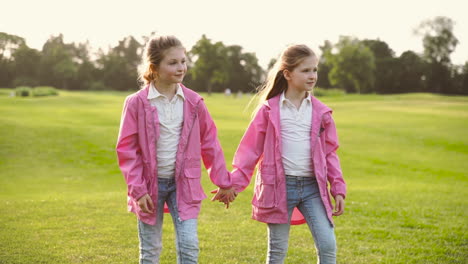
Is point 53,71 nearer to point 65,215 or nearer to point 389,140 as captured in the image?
point 389,140

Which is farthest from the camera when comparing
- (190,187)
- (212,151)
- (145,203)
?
(212,151)

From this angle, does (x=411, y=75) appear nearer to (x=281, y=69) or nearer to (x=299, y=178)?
(x=281, y=69)

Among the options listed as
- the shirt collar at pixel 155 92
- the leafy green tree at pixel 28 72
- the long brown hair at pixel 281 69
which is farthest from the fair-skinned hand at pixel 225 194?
the leafy green tree at pixel 28 72

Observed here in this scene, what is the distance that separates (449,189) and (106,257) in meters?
8.41

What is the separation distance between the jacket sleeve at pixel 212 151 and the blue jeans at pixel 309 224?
1.68 ft

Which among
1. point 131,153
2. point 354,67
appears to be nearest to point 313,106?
point 131,153

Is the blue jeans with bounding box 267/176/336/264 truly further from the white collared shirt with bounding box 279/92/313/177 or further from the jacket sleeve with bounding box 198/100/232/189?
the jacket sleeve with bounding box 198/100/232/189

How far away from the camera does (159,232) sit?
353cm

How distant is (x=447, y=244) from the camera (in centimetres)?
567

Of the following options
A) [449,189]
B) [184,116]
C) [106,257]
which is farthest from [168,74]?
[449,189]

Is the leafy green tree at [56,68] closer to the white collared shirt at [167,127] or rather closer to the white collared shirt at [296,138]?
the white collared shirt at [167,127]

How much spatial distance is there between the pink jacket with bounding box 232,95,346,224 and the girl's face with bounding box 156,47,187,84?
74 centimetres

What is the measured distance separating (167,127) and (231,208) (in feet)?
14.4

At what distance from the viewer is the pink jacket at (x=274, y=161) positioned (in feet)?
11.6
